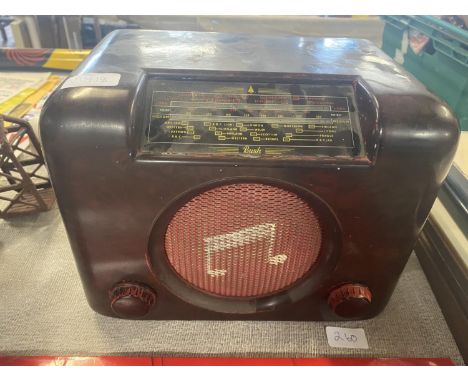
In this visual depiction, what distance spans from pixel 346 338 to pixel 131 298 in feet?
1.20

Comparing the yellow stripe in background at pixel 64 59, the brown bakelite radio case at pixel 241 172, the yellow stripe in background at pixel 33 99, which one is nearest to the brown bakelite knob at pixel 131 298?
the brown bakelite radio case at pixel 241 172

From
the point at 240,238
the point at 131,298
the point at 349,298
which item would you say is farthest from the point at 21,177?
the point at 349,298

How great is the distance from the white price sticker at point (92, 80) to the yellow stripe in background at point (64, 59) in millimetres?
1005

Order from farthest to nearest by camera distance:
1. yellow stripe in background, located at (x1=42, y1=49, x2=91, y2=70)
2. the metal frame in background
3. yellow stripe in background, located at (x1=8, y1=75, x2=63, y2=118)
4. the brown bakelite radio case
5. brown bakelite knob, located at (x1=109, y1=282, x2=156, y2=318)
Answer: yellow stripe in background, located at (x1=42, y1=49, x2=91, y2=70) → yellow stripe in background, located at (x1=8, y1=75, x2=63, y2=118) → the metal frame in background → brown bakelite knob, located at (x1=109, y1=282, x2=156, y2=318) → the brown bakelite radio case

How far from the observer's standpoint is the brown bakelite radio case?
0.47 metres

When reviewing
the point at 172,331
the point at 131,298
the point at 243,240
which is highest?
the point at 243,240

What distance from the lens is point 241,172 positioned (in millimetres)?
477

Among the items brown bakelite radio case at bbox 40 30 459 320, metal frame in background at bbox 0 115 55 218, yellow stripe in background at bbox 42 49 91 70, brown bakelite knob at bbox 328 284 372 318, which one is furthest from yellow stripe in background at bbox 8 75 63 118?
brown bakelite knob at bbox 328 284 372 318

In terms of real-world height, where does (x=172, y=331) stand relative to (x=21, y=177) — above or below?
below

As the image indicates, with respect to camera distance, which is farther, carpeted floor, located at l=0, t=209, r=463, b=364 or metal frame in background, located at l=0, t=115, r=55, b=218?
metal frame in background, located at l=0, t=115, r=55, b=218

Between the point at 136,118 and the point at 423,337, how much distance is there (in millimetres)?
601

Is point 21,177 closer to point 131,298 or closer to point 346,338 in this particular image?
point 131,298

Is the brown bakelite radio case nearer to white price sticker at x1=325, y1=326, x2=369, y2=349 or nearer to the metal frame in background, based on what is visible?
white price sticker at x1=325, y1=326, x2=369, y2=349

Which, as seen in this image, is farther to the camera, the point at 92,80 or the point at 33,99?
the point at 33,99
